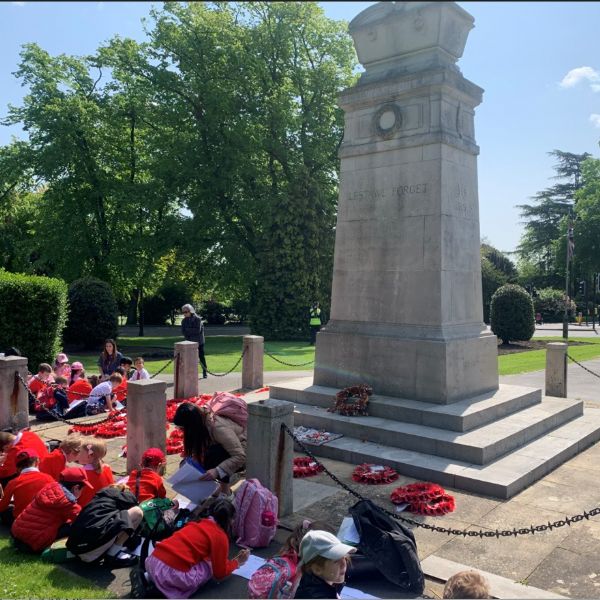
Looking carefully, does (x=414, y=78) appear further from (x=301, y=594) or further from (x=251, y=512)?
(x=301, y=594)

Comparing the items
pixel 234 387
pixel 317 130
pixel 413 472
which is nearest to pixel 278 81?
pixel 317 130

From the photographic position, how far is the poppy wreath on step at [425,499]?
6145 mm

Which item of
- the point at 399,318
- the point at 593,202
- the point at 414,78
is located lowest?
the point at 399,318

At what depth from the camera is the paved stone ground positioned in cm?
468

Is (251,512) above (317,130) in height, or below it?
below

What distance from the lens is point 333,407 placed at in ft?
30.5

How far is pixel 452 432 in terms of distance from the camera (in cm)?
813

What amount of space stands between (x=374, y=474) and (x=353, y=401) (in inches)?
82.9

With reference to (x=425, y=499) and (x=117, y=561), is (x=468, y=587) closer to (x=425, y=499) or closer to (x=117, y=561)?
(x=425, y=499)

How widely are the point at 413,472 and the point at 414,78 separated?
642cm

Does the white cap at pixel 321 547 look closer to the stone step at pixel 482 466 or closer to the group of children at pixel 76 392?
the stone step at pixel 482 466

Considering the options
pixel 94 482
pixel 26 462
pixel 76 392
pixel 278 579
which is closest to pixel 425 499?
pixel 278 579

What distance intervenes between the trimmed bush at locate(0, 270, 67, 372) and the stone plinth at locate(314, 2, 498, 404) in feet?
32.3

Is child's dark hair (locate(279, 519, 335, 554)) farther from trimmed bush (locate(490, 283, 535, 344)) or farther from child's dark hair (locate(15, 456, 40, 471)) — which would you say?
trimmed bush (locate(490, 283, 535, 344))
